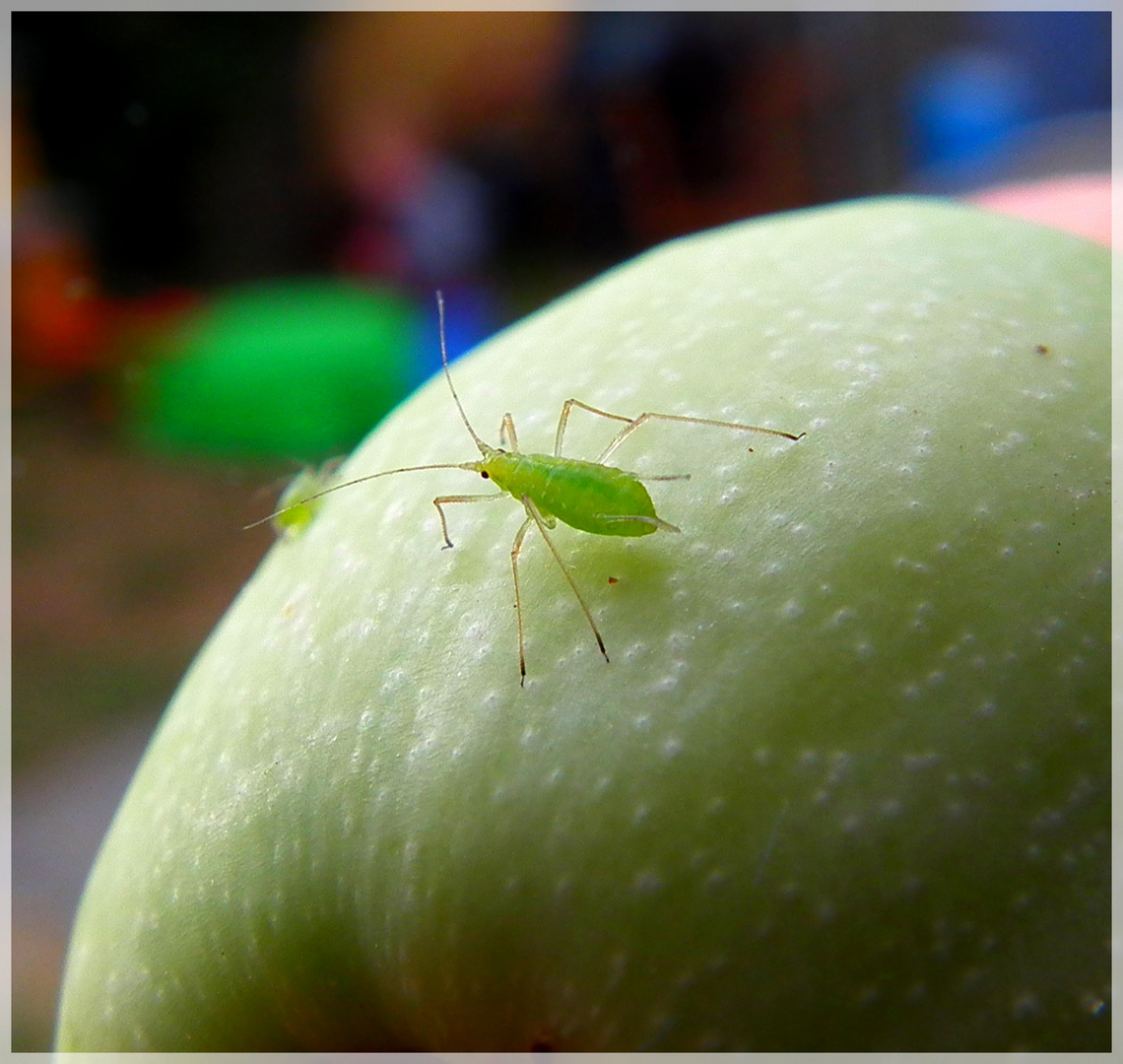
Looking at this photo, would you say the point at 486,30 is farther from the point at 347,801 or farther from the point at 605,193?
the point at 347,801

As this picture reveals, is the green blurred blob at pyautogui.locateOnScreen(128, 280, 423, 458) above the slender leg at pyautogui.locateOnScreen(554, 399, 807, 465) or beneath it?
beneath

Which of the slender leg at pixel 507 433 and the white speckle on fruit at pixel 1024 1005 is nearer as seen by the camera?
the white speckle on fruit at pixel 1024 1005

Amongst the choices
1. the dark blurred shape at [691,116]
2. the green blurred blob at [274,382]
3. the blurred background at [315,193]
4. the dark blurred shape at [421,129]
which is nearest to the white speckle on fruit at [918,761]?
the blurred background at [315,193]

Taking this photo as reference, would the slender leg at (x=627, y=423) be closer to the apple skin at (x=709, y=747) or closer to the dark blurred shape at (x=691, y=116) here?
the apple skin at (x=709, y=747)

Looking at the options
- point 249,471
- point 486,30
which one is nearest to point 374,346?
point 249,471

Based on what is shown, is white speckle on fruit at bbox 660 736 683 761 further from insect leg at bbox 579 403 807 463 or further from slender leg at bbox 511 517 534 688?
insect leg at bbox 579 403 807 463

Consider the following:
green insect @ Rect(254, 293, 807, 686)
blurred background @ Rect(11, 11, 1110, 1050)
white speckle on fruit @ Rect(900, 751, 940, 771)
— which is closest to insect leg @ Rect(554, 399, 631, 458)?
green insect @ Rect(254, 293, 807, 686)

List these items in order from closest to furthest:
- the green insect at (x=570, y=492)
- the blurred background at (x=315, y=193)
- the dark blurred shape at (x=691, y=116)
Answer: the green insect at (x=570, y=492) < the blurred background at (x=315, y=193) < the dark blurred shape at (x=691, y=116)

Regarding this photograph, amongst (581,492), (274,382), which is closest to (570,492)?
(581,492)
